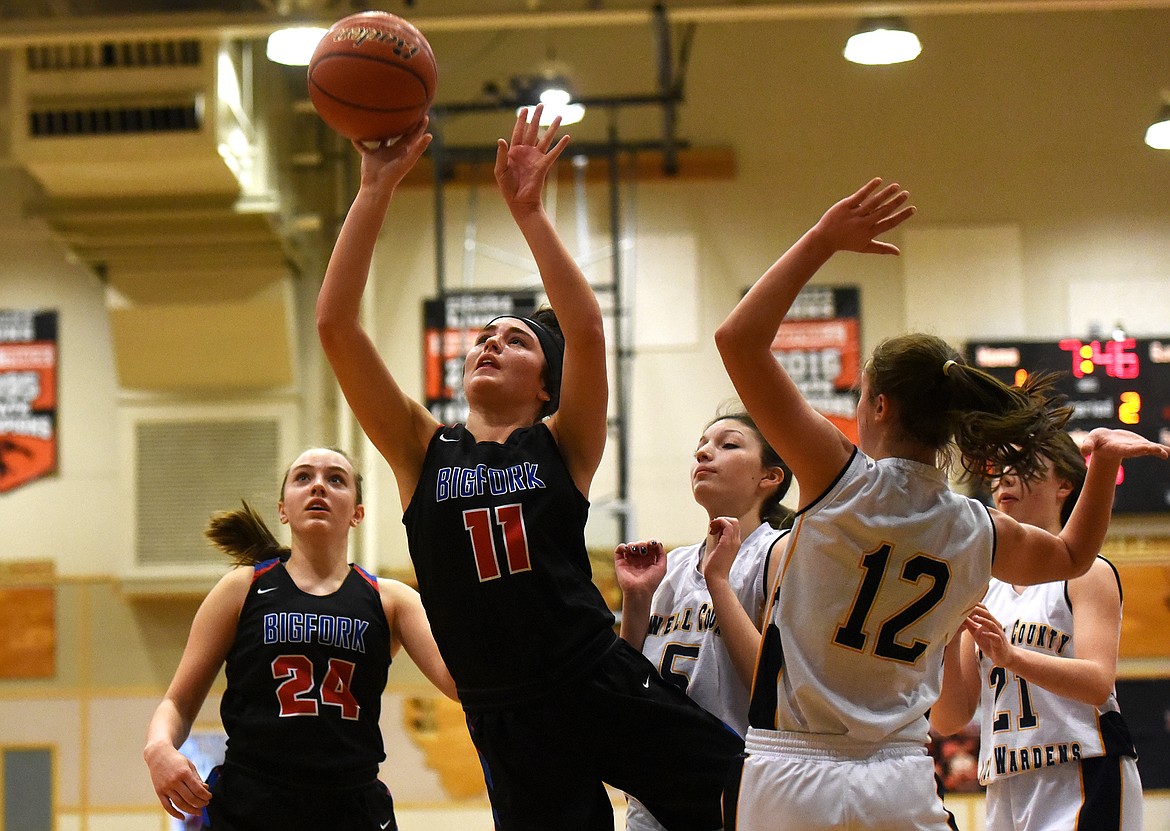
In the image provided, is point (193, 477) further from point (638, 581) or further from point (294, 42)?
point (638, 581)

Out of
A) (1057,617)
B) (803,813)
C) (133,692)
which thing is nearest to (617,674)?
(803,813)

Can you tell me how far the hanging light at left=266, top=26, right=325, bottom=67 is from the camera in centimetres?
706

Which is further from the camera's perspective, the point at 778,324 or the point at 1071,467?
the point at 1071,467

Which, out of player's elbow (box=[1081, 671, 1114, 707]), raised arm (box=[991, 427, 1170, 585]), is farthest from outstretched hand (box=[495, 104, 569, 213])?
player's elbow (box=[1081, 671, 1114, 707])

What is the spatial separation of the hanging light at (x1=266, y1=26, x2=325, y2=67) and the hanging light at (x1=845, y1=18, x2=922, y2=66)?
2981 millimetres

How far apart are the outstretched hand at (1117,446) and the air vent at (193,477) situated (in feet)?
22.5

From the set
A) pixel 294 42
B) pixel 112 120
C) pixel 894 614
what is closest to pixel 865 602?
pixel 894 614

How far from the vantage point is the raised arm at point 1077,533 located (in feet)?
8.80

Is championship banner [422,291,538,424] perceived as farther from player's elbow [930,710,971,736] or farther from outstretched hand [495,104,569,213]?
outstretched hand [495,104,569,213]

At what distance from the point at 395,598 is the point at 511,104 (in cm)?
548

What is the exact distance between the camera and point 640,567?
337 centimetres

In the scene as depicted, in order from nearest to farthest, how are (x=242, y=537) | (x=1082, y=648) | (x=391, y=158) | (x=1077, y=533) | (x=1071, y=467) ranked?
1. (x=1077, y=533)
2. (x=391, y=158)
3. (x=1082, y=648)
4. (x=1071, y=467)
5. (x=242, y=537)

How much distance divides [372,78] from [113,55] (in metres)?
5.99

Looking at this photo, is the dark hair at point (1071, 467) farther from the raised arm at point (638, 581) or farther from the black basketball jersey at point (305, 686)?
the black basketball jersey at point (305, 686)
